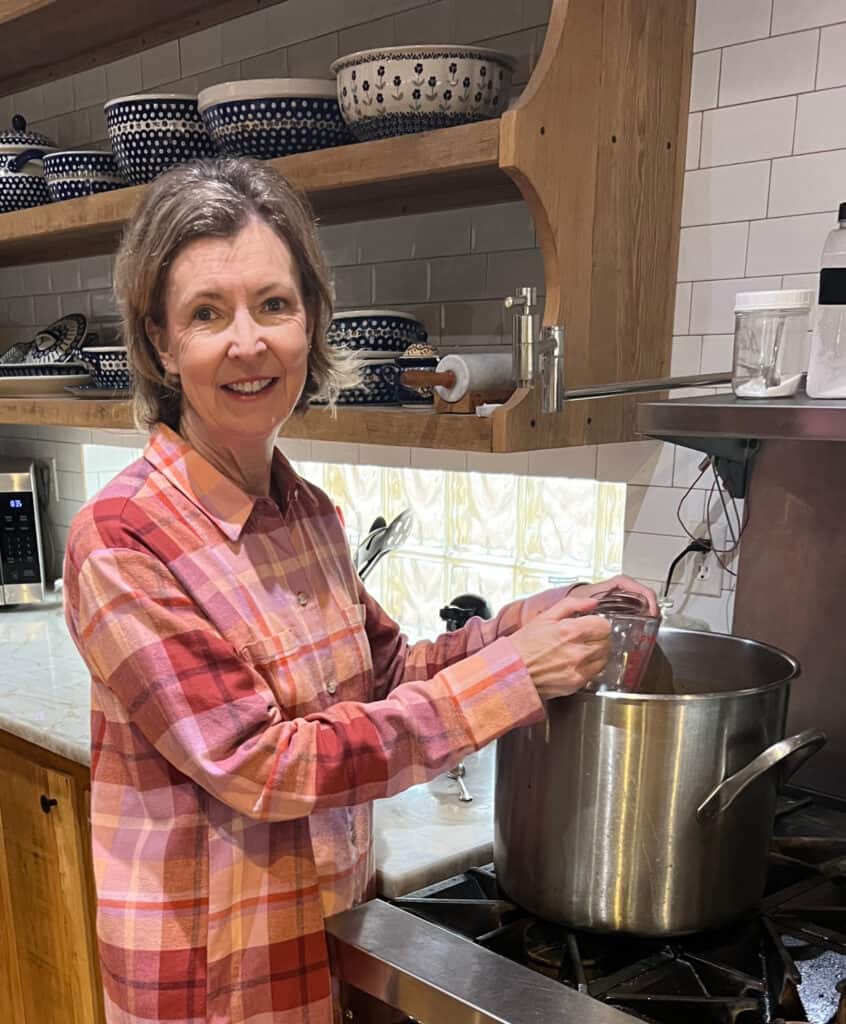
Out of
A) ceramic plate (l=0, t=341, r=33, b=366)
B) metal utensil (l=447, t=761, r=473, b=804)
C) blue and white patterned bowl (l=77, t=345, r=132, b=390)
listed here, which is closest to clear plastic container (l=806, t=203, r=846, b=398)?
metal utensil (l=447, t=761, r=473, b=804)

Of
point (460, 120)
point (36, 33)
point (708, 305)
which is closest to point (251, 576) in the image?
point (460, 120)

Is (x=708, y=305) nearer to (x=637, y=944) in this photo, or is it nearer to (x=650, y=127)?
(x=650, y=127)

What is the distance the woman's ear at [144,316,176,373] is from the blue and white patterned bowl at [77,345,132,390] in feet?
3.12

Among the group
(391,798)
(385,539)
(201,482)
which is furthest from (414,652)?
(385,539)

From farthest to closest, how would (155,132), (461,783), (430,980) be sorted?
(155,132), (461,783), (430,980)

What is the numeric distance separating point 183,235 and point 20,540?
1.87 m

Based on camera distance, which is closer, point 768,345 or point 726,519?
point 768,345

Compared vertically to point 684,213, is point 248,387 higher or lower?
lower

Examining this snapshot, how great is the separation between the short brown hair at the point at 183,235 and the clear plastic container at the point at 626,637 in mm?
495

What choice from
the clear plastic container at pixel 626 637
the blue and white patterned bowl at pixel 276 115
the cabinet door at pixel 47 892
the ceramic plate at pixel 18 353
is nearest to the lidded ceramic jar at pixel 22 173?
the ceramic plate at pixel 18 353

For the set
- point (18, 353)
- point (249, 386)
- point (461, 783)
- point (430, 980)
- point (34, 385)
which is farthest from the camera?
point (18, 353)

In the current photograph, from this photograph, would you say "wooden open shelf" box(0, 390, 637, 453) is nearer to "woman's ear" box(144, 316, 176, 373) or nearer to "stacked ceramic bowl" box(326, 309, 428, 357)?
"stacked ceramic bowl" box(326, 309, 428, 357)

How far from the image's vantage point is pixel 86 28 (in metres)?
2.09

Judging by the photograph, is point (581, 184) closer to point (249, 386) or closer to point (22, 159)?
point (249, 386)
